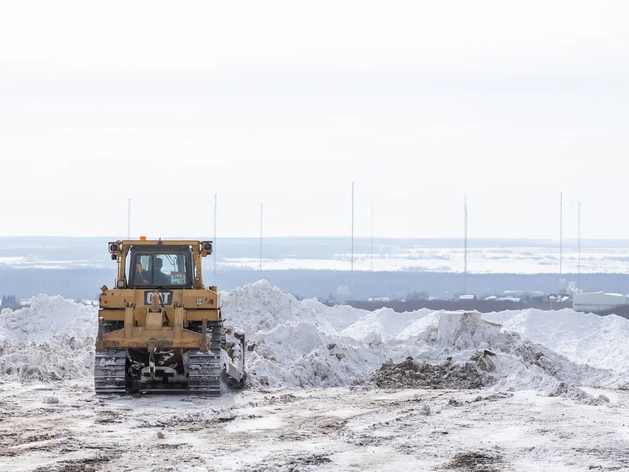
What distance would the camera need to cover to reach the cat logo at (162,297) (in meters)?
16.2

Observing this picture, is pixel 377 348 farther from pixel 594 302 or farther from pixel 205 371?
pixel 594 302

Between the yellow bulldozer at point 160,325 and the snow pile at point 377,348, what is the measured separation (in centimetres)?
219

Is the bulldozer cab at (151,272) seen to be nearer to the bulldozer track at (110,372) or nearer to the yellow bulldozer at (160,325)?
the yellow bulldozer at (160,325)

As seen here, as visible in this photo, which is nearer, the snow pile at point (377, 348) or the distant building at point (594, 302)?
the snow pile at point (377, 348)

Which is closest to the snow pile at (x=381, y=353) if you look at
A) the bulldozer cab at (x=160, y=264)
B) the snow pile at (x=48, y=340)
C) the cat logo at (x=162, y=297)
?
the bulldozer cab at (x=160, y=264)

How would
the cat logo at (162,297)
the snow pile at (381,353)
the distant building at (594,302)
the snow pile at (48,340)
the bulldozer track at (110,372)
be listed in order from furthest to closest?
the distant building at (594,302) < the snow pile at (381,353) < the snow pile at (48,340) < the cat logo at (162,297) < the bulldozer track at (110,372)

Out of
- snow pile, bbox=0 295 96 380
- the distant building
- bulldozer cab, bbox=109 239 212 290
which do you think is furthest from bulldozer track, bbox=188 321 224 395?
the distant building

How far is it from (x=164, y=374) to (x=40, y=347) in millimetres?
5332

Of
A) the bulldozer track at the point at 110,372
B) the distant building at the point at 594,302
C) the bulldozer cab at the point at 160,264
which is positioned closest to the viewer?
the bulldozer track at the point at 110,372

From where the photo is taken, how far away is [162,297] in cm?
1625

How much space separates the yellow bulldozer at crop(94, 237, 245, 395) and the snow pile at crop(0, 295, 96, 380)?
2.96m

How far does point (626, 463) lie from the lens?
979 cm

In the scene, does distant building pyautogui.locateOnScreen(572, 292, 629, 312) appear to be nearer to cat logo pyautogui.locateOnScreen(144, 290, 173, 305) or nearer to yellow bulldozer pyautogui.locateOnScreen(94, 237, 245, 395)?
yellow bulldozer pyautogui.locateOnScreen(94, 237, 245, 395)

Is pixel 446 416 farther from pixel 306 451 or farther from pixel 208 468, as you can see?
pixel 208 468
